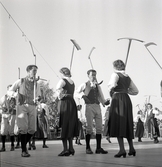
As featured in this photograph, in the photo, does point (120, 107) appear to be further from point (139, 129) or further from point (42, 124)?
point (139, 129)

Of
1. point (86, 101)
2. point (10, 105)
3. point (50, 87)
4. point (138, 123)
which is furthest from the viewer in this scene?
point (50, 87)

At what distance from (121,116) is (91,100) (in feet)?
4.47

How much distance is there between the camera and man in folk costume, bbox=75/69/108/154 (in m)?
7.40

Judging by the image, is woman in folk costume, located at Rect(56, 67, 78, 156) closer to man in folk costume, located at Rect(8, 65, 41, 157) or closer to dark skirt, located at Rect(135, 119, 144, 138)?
man in folk costume, located at Rect(8, 65, 41, 157)

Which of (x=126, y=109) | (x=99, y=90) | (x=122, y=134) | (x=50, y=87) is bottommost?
(x=122, y=134)

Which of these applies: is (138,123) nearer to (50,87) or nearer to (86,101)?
(86,101)

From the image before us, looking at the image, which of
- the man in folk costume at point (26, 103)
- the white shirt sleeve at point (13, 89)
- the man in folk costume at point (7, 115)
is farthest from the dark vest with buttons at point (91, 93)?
the man in folk costume at point (7, 115)

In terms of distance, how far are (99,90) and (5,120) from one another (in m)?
3.60

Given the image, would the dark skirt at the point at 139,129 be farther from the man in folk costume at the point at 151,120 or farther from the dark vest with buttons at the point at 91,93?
the dark vest with buttons at the point at 91,93

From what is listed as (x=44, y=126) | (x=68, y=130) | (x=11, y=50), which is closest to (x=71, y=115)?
(x=68, y=130)

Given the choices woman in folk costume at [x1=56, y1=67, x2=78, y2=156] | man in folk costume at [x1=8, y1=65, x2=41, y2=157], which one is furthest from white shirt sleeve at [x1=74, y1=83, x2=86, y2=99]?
man in folk costume at [x1=8, y1=65, x2=41, y2=157]

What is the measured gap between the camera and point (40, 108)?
451 inches

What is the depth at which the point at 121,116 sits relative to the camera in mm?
6215

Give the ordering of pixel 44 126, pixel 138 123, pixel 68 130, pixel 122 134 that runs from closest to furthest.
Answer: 1. pixel 122 134
2. pixel 68 130
3. pixel 44 126
4. pixel 138 123
